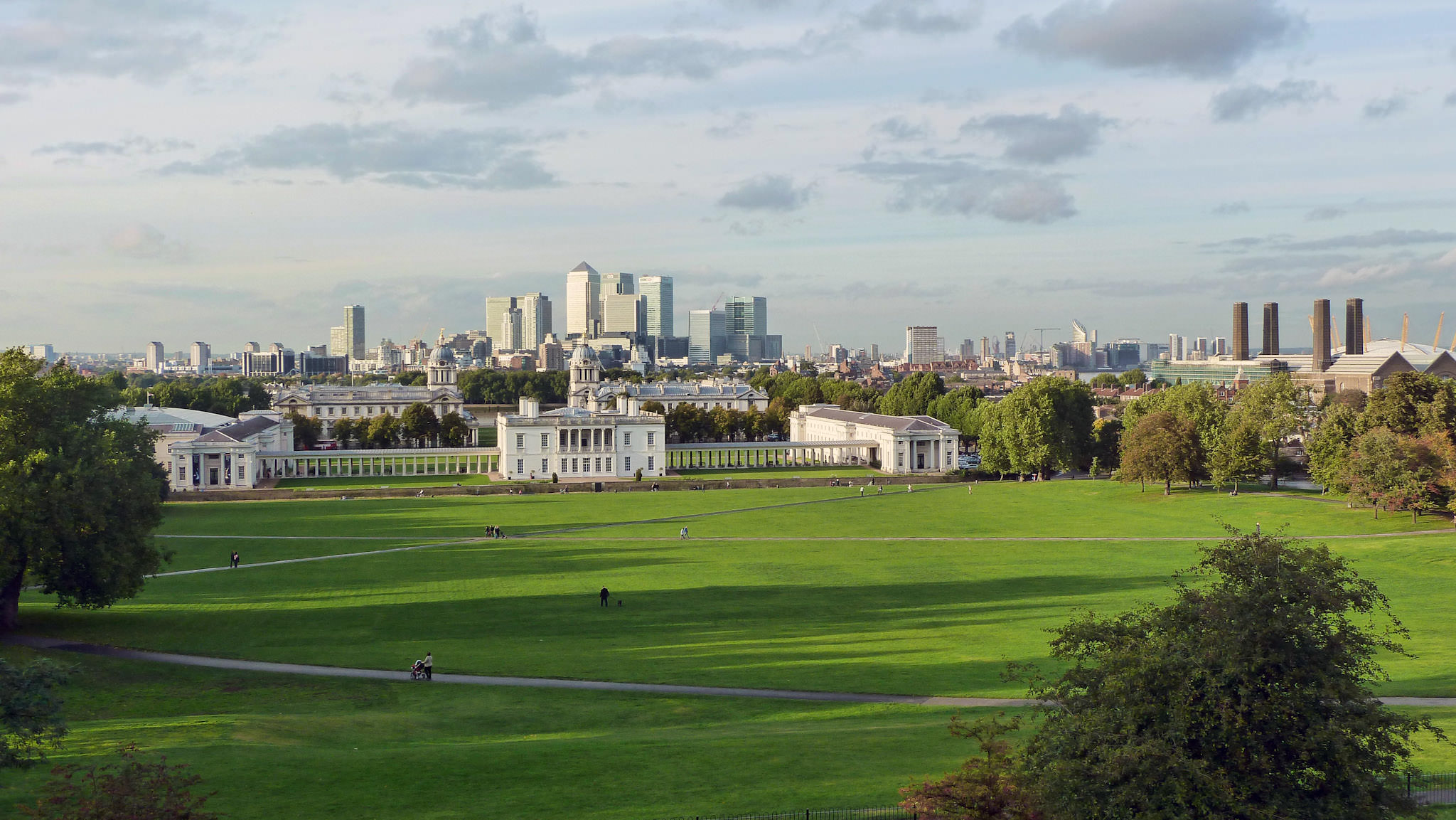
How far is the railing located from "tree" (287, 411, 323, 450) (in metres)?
120

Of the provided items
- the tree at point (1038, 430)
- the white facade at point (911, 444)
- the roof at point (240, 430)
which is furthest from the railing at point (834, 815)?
the roof at point (240, 430)

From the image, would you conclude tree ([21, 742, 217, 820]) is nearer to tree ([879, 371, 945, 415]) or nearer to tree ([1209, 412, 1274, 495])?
tree ([1209, 412, 1274, 495])

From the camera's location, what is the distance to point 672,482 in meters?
98.6

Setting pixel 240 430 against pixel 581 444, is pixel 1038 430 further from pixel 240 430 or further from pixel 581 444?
pixel 240 430

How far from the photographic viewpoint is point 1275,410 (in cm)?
9369

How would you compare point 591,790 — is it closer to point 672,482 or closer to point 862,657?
point 862,657

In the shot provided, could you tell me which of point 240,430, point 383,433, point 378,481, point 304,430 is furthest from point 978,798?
point 304,430

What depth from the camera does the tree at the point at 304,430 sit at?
131750mm

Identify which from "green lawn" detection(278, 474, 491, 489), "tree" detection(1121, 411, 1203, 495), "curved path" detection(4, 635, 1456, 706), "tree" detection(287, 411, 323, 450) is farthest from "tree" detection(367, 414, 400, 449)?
"curved path" detection(4, 635, 1456, 706)

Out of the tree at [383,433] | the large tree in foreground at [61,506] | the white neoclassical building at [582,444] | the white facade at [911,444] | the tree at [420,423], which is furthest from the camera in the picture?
the tree at [383,433]

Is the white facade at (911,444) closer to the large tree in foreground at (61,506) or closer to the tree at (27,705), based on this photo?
the large tree in foreground at (61,506)

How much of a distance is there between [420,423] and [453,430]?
13.7 ft

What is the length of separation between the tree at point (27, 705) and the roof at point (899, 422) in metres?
96.4

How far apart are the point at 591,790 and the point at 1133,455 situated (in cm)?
6933
